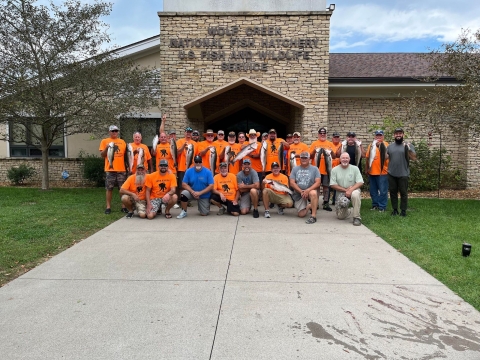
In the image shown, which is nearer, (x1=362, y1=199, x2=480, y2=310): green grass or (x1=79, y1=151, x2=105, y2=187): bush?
(x1=362, y1=199, x2=480, y2=310): green grass

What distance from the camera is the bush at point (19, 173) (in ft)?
49.9

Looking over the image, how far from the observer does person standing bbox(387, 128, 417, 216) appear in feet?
27.4

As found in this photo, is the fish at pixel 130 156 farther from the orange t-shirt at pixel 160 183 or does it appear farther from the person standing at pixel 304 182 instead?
the person standing at pixel 304 182

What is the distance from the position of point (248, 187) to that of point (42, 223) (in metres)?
4.19

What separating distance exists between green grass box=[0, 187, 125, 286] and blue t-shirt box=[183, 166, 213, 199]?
67.0 inches

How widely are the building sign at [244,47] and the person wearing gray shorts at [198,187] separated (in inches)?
188

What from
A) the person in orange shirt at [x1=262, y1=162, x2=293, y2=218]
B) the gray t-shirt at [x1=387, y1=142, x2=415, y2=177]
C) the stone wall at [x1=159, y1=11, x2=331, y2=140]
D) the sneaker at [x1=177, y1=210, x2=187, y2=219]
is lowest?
the sneaker at [x1=177, y1=210, x2=187, y2=219]

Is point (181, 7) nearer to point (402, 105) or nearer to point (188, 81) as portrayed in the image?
point (188, 81)

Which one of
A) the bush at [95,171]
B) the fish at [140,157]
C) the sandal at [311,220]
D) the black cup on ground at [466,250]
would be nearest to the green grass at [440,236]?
the black cup on ground at [466,250]

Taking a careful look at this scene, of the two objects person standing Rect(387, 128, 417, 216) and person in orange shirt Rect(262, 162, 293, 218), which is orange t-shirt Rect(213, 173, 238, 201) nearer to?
person in orange shirt Rect(262, 162, 293, 218)

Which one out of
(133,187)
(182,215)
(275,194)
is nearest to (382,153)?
(275,194)

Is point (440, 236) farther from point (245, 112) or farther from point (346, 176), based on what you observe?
point (245, 112)

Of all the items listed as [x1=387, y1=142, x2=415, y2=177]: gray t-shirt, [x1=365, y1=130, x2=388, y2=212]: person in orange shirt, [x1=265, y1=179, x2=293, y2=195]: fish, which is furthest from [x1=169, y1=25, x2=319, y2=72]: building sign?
[x1=265, y1=179, x2=293, y2=195]: fish

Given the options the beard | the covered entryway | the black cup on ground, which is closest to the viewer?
the black cup on ground
